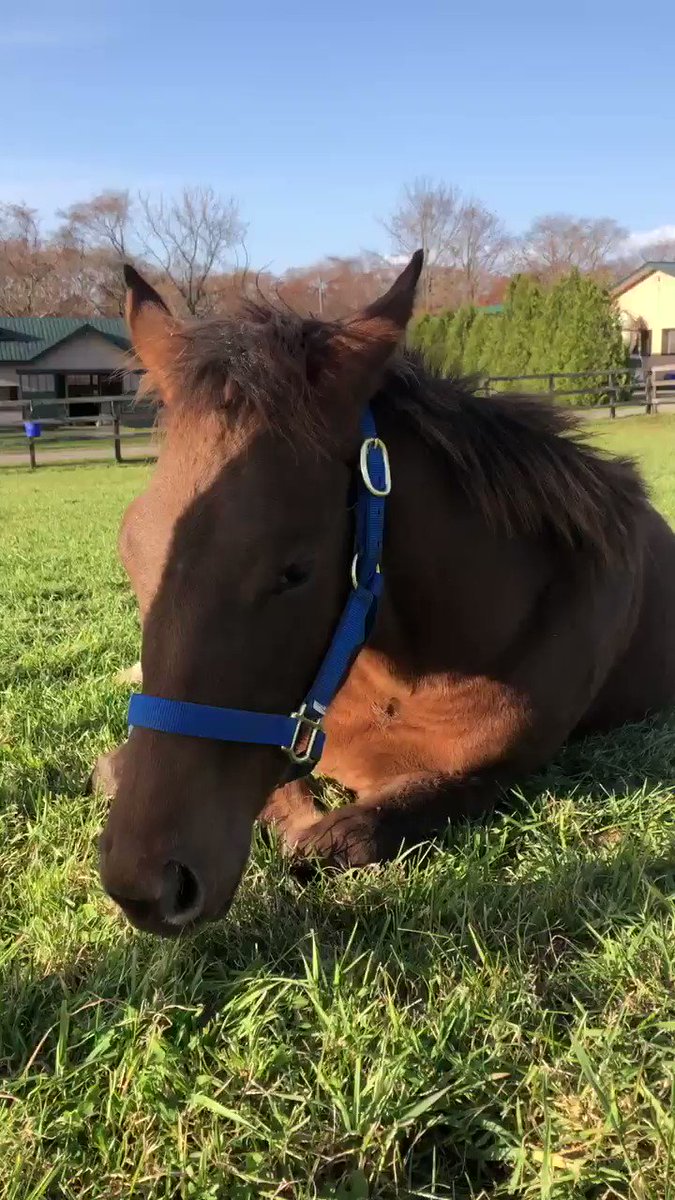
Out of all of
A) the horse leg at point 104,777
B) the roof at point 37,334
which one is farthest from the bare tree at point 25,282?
the horse leg at point 104,777

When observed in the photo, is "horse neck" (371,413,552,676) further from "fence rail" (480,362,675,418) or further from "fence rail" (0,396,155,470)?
"fence rail" (480,362,675,418)

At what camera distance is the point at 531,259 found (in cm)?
6794

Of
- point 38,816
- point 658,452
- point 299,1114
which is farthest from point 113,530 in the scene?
point 658,452

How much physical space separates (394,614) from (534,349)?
1168 inches

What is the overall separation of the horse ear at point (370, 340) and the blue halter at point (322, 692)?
122 millimetres

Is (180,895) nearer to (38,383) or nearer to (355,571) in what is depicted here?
(355,571)

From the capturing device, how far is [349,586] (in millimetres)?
1976

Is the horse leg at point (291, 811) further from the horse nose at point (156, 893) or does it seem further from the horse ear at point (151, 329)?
the horse ear at point (151, 329)

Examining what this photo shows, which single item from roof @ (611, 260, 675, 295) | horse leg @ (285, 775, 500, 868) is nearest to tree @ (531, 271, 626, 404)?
roof @ (611, 260, 675, 295)

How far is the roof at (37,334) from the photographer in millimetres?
43062

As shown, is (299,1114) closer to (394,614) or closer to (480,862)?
(480,862)

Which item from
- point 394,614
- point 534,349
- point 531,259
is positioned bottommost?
point 394,614

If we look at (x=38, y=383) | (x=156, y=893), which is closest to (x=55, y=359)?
(x=38, y=383)

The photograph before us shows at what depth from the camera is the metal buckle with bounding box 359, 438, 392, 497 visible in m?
1.97
